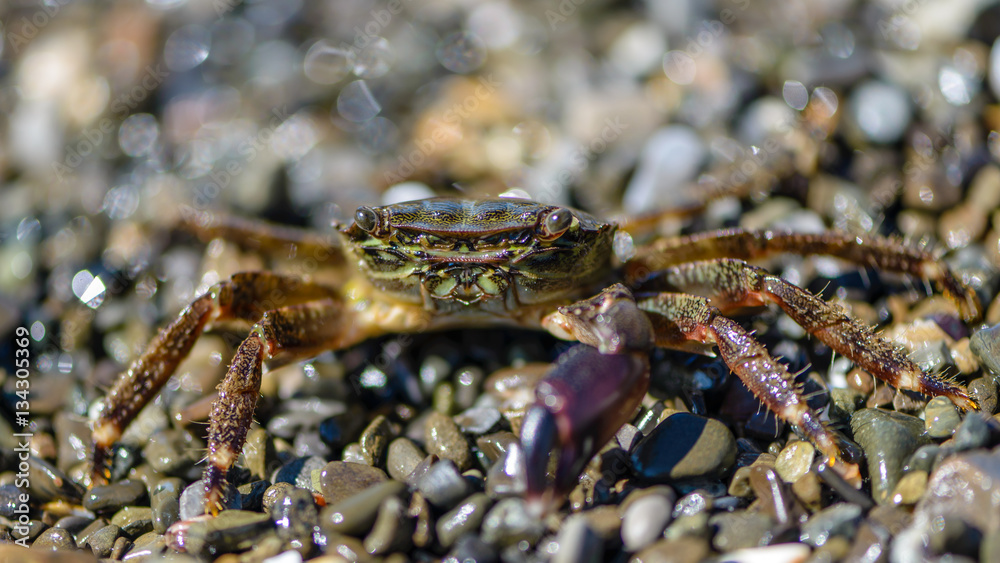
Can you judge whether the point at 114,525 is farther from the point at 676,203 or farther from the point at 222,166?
the point at 676,203

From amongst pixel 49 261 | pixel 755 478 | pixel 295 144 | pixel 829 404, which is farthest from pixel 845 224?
pixel 49 261

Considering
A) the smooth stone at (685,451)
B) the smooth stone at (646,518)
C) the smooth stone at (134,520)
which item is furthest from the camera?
the smooth stone at (134,520)

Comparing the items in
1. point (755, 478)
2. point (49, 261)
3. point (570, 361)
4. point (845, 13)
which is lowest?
point (49, 261)

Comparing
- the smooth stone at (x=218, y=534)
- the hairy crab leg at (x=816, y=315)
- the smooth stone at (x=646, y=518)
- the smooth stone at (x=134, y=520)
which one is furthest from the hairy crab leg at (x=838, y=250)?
the smooth stone at (x=134, y=520)

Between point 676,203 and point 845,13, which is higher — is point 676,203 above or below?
below

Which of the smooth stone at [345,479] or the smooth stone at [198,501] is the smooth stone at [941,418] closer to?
the smooth stone at [345,479]

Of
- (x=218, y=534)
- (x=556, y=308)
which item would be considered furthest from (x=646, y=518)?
(x=218, y=534)

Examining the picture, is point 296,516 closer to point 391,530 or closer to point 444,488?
point 391,530
